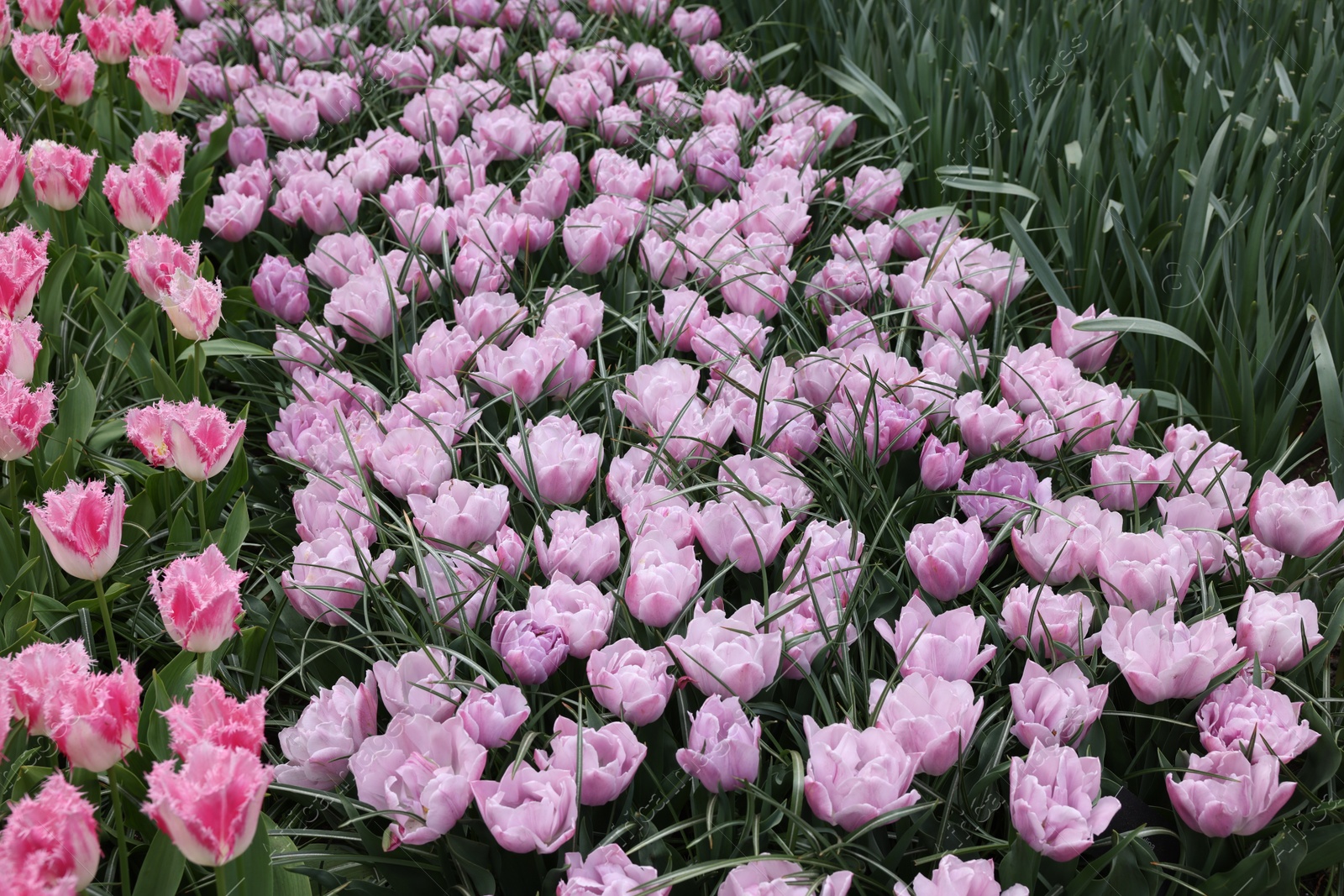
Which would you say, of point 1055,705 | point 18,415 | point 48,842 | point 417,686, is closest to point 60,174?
Answer: point 18,415

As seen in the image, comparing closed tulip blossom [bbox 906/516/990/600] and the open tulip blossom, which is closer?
the open tulip blossom

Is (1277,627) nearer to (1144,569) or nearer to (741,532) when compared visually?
(1144,569)

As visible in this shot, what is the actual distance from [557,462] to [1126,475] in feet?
2.65

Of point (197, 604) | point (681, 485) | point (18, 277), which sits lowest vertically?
point (681, 485)

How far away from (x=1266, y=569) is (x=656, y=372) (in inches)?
34.7

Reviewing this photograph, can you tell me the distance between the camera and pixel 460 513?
137cm

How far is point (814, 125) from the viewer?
2719 millimetres

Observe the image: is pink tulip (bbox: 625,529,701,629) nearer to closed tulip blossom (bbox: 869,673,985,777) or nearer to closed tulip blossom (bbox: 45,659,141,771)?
closed tulip blossom (bbox: 869,673,985,777)

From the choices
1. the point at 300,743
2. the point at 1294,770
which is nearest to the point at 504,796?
the point at 300,743

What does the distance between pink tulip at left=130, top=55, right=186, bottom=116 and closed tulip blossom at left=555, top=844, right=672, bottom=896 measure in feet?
6.00

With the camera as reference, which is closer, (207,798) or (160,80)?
(207,798)

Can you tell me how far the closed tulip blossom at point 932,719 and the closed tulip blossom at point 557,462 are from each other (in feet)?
Result: 1.77

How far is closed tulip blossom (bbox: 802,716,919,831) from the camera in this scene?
981 mm

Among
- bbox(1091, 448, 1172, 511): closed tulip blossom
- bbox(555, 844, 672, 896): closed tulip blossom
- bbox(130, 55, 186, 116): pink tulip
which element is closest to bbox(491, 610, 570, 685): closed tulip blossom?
bbox(555, 844, 672, 896): closed tulip blossom
